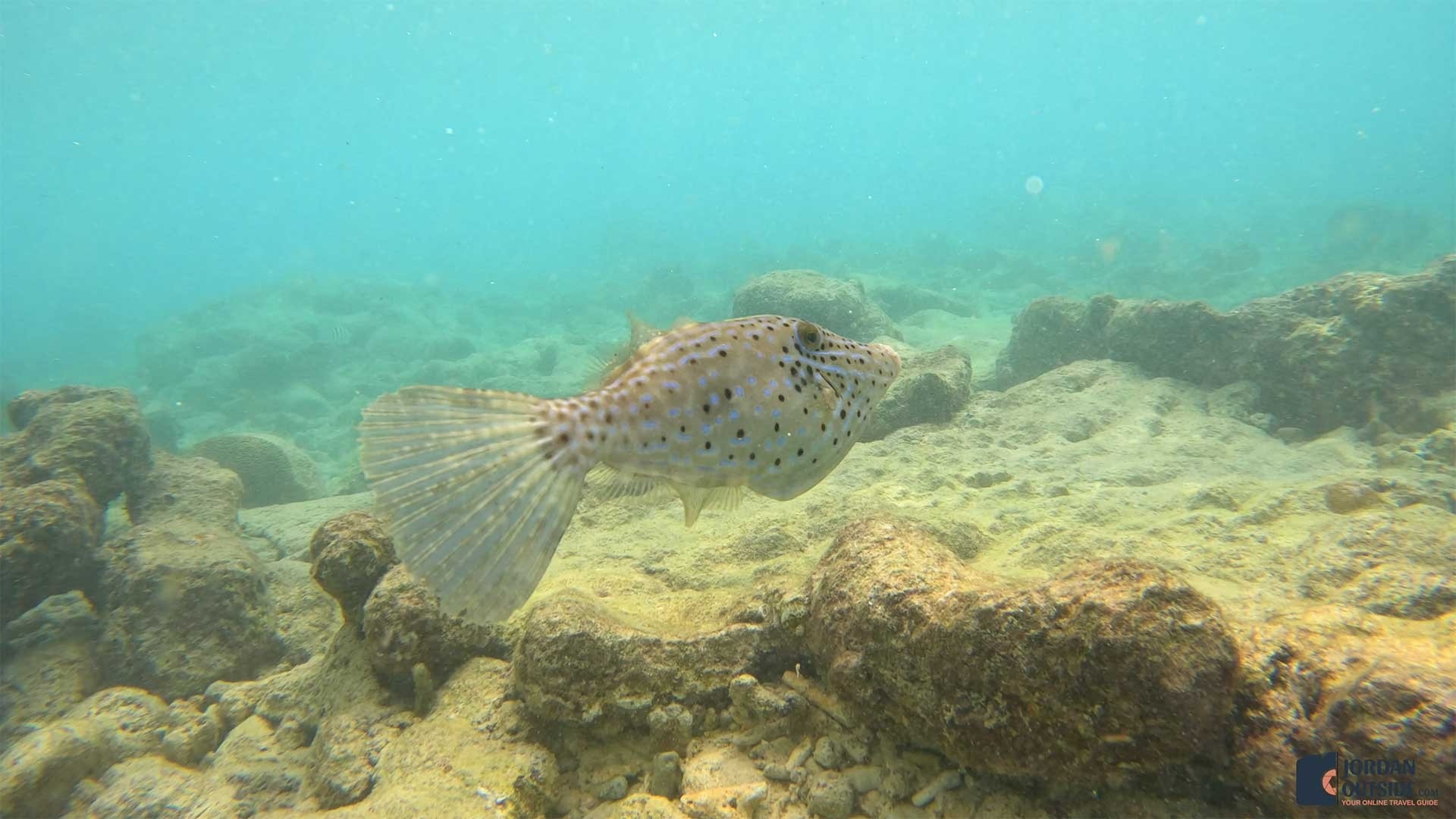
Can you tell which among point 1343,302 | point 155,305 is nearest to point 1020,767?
point 1343,302

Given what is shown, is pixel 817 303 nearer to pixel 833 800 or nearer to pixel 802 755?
pixel 802 755

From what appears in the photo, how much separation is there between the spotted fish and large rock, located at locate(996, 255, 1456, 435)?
915cm

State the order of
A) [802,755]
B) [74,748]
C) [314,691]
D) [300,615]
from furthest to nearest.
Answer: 1. [300,615]
2. [314,691]
3. [74,748]
4. [802,755]

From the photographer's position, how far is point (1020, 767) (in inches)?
88.7

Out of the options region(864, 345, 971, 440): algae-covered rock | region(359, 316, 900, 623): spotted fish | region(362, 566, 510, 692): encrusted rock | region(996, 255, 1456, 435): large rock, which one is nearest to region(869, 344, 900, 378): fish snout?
region(359, 316, 900, 623): spotted fish

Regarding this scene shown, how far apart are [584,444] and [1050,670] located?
195cm

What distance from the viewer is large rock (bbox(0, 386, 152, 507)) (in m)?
7.39

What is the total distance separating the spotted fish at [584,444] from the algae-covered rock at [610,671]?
839 millimetres

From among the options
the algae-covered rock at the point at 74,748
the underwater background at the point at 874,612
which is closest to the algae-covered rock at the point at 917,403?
the underwater background at the point at 874,612

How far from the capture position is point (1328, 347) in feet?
27.2

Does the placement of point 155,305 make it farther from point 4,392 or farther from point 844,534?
point 844,534

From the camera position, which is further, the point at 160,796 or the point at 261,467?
the point at 261,467

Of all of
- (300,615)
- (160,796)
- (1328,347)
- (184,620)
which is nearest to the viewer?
(160,796)

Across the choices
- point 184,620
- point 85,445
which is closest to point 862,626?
point 184,620
